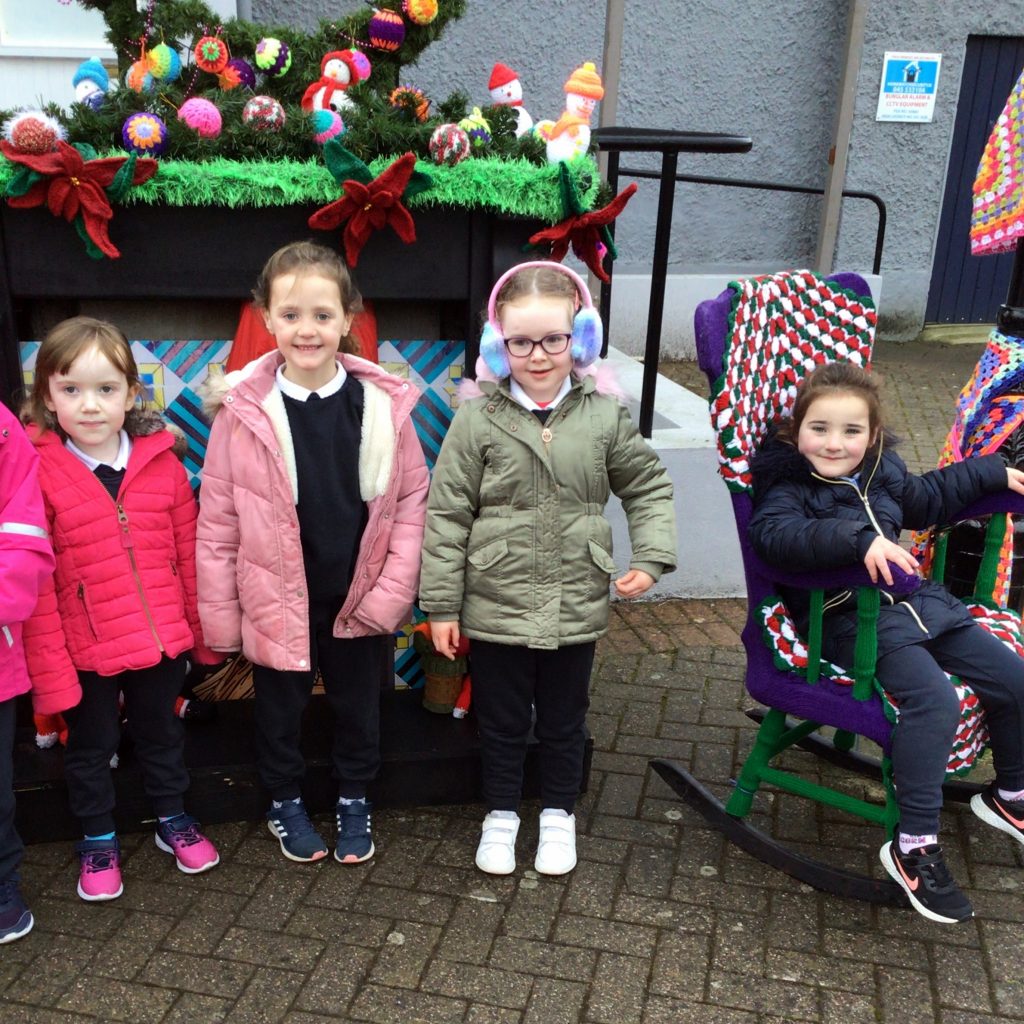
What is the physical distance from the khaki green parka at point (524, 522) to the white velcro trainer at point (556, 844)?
536 millimetres

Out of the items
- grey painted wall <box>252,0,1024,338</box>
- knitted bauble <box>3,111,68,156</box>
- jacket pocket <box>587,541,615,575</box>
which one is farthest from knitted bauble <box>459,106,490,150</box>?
grey painted wall <box>252,0,1024,338</box>

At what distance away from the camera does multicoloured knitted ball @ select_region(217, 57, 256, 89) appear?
107 inches

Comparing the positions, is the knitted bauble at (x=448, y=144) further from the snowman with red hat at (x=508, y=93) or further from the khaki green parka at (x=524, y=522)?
the khaki green parka at (x=524, y=522)

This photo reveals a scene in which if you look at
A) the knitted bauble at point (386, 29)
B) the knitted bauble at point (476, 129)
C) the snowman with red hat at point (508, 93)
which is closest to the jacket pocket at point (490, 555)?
the knitted bauble at point (476, 129)

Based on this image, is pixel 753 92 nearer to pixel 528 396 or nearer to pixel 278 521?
pixel 528 396

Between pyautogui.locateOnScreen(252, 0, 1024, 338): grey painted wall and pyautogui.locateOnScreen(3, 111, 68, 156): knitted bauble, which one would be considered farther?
pyautogui.locateOnScreen(252, 0, 1024, 338): grey painted wall

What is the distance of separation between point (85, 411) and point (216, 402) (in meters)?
0.29

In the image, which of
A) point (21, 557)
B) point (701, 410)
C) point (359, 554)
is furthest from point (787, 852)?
point (701, 410)

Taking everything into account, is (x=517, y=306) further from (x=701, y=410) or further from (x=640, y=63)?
(x=640, y=63)

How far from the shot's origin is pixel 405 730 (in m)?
3.02

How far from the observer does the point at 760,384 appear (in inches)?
107

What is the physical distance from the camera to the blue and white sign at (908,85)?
8.21 meters

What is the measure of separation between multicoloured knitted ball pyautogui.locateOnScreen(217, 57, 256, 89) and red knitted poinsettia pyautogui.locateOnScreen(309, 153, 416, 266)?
Result: 1.42ft

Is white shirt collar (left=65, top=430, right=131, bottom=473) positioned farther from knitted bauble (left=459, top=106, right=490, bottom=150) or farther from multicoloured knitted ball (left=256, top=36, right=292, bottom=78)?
knitted bauble (left=459, top=106, right=490, bottom=150)
